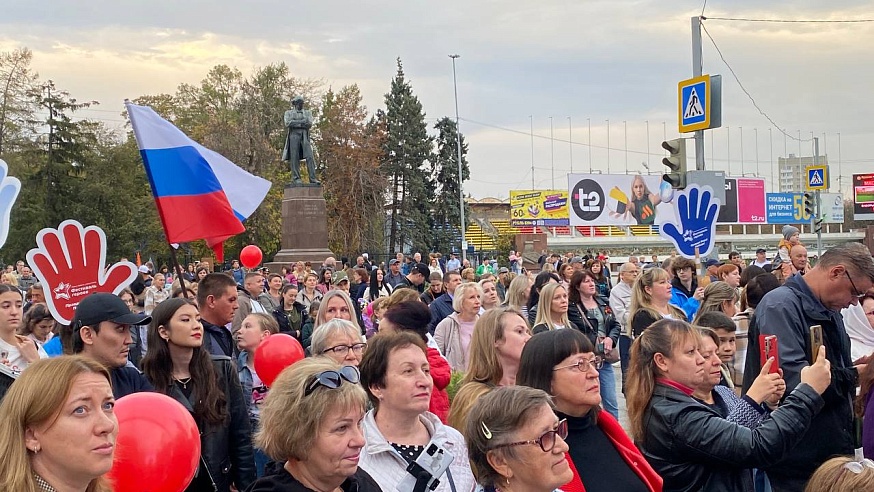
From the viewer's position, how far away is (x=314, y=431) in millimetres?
2881

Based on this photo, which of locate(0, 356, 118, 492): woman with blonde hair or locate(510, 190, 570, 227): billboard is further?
locate(510, 190, 570, 227): billboard

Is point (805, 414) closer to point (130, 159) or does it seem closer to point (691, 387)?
point (691, 387)

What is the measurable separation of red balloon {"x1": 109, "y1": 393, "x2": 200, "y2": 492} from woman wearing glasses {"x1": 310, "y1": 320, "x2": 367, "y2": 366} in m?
1.46

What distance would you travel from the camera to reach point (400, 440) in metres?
3.61

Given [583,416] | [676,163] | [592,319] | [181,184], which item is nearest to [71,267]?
[181,184]

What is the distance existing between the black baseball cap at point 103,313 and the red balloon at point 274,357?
1.00m

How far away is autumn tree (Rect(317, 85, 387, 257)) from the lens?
49.8m

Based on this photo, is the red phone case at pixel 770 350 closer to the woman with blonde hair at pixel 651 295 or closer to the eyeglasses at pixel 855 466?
the eyeglasses at pixel 855 466

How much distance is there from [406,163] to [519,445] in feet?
167

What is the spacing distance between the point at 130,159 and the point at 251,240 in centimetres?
828

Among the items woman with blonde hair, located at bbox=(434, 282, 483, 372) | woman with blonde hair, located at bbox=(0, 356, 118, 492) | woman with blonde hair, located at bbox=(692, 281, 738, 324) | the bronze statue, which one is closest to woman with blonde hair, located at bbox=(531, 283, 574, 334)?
woman with blonde hair, located at bbox=(434, 282, 483, 372)

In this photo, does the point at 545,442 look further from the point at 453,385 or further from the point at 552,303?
the point at 552,303

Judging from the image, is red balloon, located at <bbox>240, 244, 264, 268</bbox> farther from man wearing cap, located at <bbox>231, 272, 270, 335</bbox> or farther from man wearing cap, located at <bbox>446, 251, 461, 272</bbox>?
man wearing cap, located at <bbox>231, 272, 270, 335</bbox>

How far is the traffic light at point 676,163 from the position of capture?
33.9 ft
